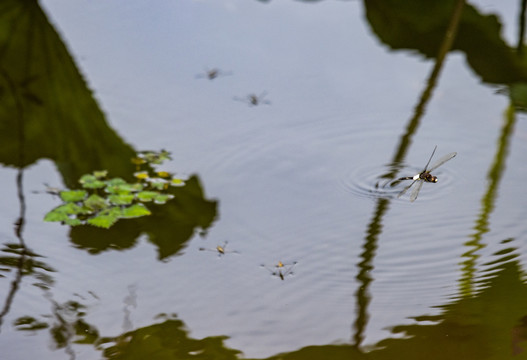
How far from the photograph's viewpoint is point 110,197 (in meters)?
2.53

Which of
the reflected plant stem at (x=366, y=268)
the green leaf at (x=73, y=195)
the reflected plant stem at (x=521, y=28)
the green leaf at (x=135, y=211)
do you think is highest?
the reflected plant stem at (x=521, y=28)

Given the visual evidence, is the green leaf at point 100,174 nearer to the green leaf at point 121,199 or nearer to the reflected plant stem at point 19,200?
the green leaf at point 121,199

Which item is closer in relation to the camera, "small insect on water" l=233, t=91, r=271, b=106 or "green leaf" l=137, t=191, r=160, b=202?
"green leaf" l=137, t=191, r=160, b=202

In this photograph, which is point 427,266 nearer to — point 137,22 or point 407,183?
point 407,183

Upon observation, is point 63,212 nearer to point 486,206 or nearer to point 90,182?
point 90,182

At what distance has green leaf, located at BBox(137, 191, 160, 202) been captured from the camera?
253 cm

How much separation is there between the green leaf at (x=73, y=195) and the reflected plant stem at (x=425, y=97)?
1.12 m

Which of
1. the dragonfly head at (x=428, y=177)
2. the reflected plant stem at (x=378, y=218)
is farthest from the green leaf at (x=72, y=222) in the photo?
the dragonfly head at (x=428, y=177)

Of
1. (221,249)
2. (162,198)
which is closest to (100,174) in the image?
(162,198)

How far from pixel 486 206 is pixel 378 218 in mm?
409

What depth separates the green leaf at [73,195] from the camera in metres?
2.52

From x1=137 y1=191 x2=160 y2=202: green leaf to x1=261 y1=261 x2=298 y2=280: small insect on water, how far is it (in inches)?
21.2

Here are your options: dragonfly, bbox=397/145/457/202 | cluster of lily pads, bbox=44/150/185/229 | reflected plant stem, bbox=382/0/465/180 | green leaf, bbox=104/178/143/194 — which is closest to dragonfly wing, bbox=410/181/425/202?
dragonfly, bbox=397/145/457/202

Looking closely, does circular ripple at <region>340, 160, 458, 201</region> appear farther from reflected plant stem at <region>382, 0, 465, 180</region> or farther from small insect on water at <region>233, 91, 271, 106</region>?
small insect on water at <region>233, 91, 271, 106</region>
